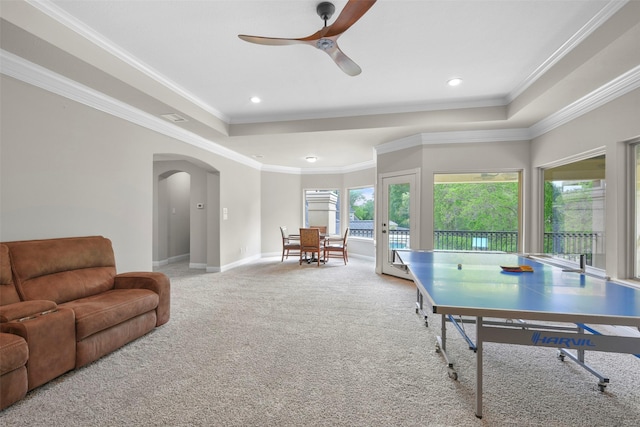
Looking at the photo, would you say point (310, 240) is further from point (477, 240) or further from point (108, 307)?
point (108, 307)

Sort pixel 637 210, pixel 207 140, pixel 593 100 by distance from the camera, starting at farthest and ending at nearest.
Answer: pixel 207 140, pixel 593 100, pixel 637 210

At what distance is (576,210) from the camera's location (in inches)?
150

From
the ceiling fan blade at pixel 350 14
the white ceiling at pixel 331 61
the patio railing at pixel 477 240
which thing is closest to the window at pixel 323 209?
the patio railing at pixel 477 240

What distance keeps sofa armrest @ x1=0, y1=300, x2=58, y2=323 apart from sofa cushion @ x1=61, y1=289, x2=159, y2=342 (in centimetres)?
19

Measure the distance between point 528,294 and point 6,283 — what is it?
12.2ft

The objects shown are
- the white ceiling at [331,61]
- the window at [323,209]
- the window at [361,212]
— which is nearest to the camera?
the white ceiling at [331,61]

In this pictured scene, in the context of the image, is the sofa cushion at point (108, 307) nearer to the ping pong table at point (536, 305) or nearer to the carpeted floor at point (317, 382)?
the carpeted floor at point (317, 382)

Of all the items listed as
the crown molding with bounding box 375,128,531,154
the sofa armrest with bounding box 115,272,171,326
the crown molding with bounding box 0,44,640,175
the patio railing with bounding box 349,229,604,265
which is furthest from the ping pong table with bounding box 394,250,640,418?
the crown molding with bounding box 375,128,531,154

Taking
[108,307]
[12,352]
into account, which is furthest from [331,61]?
[12,352]

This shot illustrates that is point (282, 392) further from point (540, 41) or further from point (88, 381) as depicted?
point (540, 41)

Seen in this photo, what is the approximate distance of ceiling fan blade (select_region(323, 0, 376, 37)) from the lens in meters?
1.73

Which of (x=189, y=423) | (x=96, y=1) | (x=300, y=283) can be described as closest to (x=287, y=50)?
(x=96, y=1)

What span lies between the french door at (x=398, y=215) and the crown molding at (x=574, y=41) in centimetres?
198

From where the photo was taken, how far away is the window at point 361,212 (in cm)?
808
